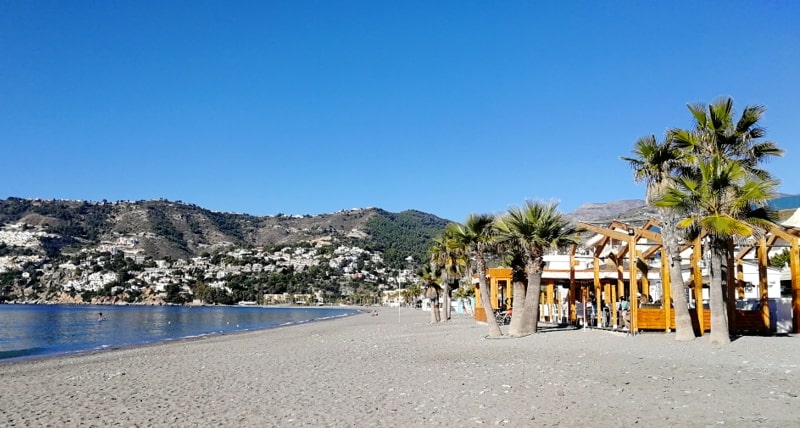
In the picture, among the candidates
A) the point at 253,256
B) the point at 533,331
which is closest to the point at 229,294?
the point at 253,256

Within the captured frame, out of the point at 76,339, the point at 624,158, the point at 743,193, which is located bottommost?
the point at 76,339

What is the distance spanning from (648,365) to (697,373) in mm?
1230

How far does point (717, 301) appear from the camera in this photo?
1482 cm

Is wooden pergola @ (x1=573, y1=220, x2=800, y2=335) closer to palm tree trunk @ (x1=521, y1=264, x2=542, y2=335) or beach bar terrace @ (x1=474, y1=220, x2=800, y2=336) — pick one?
beach bar terrace @ (x1=474, y1=220, x2=800, y2=336)

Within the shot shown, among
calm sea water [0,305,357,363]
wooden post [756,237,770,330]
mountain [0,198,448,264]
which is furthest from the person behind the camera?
mountain [0,198,448,264]

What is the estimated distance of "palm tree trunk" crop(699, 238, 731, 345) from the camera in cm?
1479

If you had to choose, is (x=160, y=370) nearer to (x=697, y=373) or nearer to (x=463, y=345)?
(x=463, y=345)

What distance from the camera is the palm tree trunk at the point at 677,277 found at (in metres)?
15.8

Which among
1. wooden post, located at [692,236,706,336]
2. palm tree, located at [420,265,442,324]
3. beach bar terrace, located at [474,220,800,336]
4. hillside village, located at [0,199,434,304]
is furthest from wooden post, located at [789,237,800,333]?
hillside village, located at [0,199,434,304]

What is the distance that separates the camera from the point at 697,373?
10477 mm

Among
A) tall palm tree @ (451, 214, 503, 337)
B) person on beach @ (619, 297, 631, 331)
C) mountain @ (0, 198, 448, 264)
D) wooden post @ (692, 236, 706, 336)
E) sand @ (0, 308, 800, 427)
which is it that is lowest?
sand @ (0, 308, 800, 427)

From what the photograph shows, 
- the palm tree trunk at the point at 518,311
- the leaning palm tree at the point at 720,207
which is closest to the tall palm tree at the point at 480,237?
the palm tree trunk at the point at 518,311

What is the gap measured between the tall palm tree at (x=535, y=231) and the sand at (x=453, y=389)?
3.06 meters

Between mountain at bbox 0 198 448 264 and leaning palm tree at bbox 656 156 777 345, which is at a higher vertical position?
mountain at bbox 0 198 448 264
